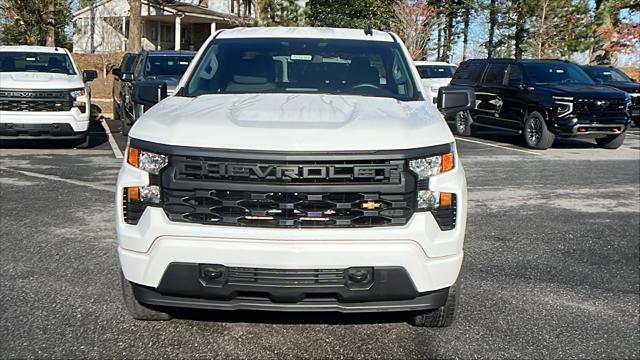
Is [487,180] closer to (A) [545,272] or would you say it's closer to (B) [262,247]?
(A) [545,272]

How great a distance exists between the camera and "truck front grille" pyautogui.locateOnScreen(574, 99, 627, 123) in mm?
13305

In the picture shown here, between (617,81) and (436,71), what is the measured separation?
16.7 feet

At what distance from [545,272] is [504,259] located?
0.42m

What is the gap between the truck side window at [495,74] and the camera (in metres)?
15.0

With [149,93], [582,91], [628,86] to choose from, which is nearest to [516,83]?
[582,91]

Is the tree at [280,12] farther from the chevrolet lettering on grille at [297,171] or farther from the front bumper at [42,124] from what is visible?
the chevrolet lettering on grille at [297,171]

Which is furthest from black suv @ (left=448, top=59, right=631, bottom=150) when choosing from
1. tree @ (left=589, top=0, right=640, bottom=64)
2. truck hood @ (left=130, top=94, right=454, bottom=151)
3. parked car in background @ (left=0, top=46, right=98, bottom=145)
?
tree @ (left=589, top=0, right=640, bottom=64)

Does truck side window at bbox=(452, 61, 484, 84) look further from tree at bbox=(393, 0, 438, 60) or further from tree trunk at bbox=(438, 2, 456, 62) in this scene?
tree trunk at bbox=(438, 2, 456, 62)

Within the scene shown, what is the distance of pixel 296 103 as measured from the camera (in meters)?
4.11

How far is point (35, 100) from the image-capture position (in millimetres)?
10969

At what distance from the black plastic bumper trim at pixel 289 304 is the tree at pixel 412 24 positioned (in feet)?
88.4

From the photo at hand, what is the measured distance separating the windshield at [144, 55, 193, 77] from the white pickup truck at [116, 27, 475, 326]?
9132 millimetres

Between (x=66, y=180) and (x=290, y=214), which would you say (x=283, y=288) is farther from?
(x=66, y=180)

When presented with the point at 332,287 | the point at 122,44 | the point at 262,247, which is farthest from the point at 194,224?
the point at 122,44
